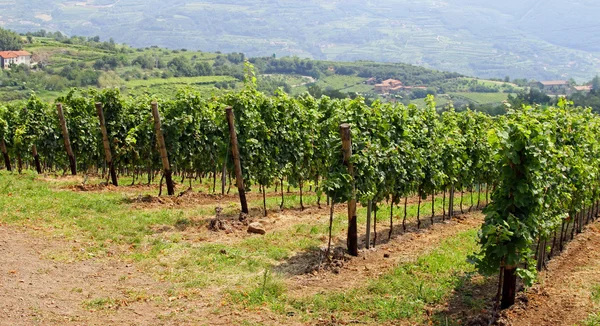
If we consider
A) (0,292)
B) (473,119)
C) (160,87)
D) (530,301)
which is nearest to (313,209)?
(473,119)

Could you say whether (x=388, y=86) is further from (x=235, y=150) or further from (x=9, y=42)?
(x=235, y=150)

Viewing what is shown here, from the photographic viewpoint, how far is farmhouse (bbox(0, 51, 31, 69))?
11076 cm

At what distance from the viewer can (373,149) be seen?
14.8 m

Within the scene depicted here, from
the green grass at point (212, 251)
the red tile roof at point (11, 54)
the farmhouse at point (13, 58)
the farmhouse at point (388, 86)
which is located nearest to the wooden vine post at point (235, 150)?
the green grass at point (212, 251)

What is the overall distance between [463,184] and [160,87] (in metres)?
81.4

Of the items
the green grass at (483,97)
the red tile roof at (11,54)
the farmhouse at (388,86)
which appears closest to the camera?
the red tile roof at (11,54)

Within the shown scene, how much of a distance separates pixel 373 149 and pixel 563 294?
540 cm

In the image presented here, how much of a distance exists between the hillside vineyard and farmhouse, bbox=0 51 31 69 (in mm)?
95470

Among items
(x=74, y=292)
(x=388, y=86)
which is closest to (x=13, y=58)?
(x=388, y=86)

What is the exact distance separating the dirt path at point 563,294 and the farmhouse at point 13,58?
11228 centimetres

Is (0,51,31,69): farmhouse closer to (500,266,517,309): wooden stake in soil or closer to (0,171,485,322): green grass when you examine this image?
(0,171,485,322): green grass

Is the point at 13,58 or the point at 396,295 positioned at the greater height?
the point at 13,58

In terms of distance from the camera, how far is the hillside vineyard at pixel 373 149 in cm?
1095

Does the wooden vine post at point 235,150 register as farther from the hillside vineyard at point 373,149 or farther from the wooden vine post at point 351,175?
the wooden vine post at point 351,175
